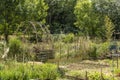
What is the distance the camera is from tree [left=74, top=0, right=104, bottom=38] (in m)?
24.4

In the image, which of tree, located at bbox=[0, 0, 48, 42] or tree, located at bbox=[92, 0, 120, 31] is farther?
tree, located at bbox=[92, 0, 120, 31]

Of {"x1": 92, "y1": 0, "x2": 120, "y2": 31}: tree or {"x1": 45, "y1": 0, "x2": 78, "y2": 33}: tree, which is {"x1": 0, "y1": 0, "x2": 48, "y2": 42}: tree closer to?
{"x1": 92, "y1": 0, "x2": 120, "y2": 31}: tree

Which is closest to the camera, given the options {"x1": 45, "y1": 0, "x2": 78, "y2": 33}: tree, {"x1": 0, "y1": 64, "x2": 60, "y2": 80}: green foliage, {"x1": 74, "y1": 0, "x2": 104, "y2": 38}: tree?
{"x1": 0, "y1": 64, "x2": 60, "y2": 80}: green foliage

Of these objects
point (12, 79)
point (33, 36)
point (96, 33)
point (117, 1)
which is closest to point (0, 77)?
point (12, 79)

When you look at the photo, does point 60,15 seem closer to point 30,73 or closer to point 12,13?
point 12,13

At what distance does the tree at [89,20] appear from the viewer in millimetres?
24406

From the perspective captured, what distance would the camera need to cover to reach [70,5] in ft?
104

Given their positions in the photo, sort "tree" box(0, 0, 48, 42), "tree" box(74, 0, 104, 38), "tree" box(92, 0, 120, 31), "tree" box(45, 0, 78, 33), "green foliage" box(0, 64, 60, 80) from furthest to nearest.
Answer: "tree" box(45, 0, 78, 33) → "tree" box(92, 0, 120, 31) → "tree" box(74, 0, 104, 38) → "tree" box(0, 0, 48, 42) → "green foliage" box(0, 64, 60, 80)

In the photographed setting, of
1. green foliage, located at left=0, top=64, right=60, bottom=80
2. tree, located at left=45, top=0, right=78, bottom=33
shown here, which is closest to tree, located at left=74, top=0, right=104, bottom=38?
tree, located at left=45, top=0, right=78, bottom=33

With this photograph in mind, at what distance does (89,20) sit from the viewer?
973 inches

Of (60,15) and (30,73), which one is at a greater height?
(30,73)

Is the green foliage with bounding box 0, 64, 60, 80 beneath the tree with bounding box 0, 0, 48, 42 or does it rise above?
beneath

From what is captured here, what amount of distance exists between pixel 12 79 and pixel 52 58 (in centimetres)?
747

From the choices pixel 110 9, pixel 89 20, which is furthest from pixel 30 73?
pixel 110 9
